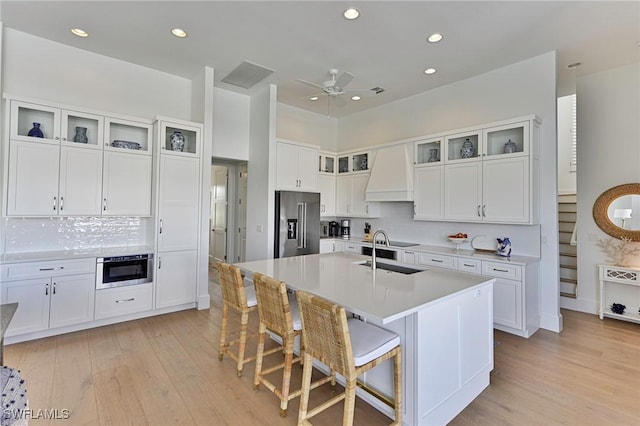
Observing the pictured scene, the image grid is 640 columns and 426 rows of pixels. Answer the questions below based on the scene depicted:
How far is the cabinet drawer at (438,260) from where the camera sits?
162 inches

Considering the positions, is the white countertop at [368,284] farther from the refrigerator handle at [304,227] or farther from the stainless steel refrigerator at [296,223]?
the refrigerator handle at [304,227]

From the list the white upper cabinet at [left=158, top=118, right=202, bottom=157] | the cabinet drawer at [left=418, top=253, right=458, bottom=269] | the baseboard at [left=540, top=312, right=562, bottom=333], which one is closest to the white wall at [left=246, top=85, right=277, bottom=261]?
the white upper cabinet at [left=158, top=118, right=202, bottom=157]

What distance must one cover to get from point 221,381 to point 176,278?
2.07m

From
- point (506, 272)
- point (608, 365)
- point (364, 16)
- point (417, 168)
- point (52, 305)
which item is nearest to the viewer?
point (608, 365)

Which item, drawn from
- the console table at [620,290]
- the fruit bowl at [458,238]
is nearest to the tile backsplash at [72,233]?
the fruit bowl at [458,238]

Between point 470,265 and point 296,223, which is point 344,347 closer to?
point 470,265

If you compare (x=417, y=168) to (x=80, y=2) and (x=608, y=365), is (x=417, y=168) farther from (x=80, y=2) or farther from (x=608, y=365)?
(x=80, y=2)

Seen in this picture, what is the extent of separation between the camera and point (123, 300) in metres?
3.78

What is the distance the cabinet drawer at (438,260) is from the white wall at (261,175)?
2.34 m

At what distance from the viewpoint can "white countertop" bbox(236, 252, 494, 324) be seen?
1770mm

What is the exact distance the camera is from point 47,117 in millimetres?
3625

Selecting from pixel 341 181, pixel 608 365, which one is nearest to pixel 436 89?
pixel 341 181

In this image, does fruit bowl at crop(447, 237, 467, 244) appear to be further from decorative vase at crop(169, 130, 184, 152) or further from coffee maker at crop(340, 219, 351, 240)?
decorative vase at crop(169, 130, 184, 152)

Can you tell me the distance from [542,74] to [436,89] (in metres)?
1.45
